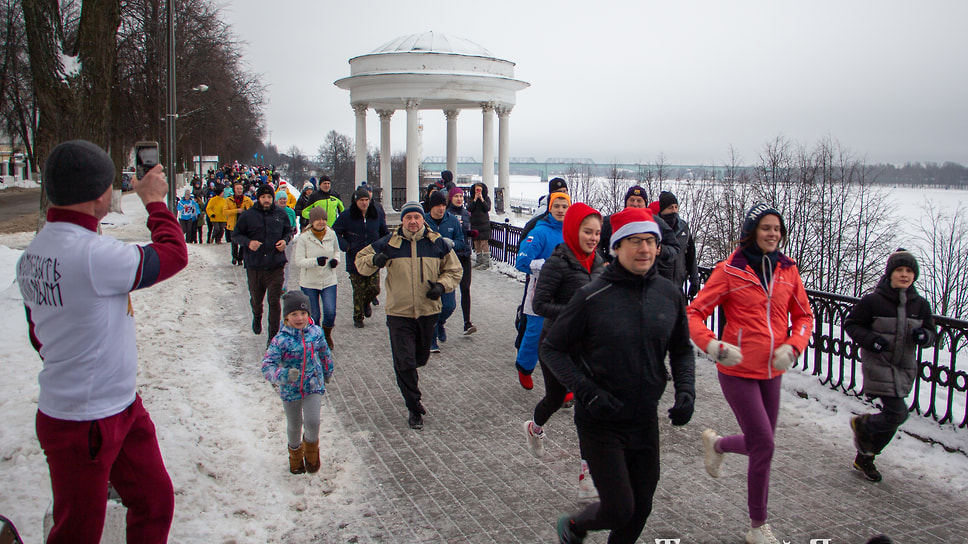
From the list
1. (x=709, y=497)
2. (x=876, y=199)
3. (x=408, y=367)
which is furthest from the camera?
(x=876, y=199)

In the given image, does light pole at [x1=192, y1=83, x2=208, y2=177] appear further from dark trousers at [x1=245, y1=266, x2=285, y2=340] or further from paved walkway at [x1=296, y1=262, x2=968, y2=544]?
paved walkway at [x1=296, y1=262, x2=968, y2=544]

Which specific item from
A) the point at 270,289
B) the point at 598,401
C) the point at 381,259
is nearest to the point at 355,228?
the point at 270,289

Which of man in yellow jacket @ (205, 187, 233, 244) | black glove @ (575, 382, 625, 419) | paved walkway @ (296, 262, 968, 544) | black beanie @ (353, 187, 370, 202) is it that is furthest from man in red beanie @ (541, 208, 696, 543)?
man in yellow jacket @ (205, 187, 233, 244)

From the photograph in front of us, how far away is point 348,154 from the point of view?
261 feet

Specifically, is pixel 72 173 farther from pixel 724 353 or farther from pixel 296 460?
pixel 724 353

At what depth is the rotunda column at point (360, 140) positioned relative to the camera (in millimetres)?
28805

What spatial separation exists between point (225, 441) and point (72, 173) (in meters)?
3.36

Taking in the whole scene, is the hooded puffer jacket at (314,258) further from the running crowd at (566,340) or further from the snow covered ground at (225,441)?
the running crowd at (566,340)

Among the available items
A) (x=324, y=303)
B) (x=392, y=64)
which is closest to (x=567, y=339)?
(x=324, y=303)

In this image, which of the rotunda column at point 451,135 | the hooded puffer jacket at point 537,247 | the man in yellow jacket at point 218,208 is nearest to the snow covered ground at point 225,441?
the hooded puffer jacket at point 537,247

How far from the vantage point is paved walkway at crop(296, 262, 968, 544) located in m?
4.36

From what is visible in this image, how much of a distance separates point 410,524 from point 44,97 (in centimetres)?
1250

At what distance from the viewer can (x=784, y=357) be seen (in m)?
4.20

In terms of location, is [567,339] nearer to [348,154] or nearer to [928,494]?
[928,494]
